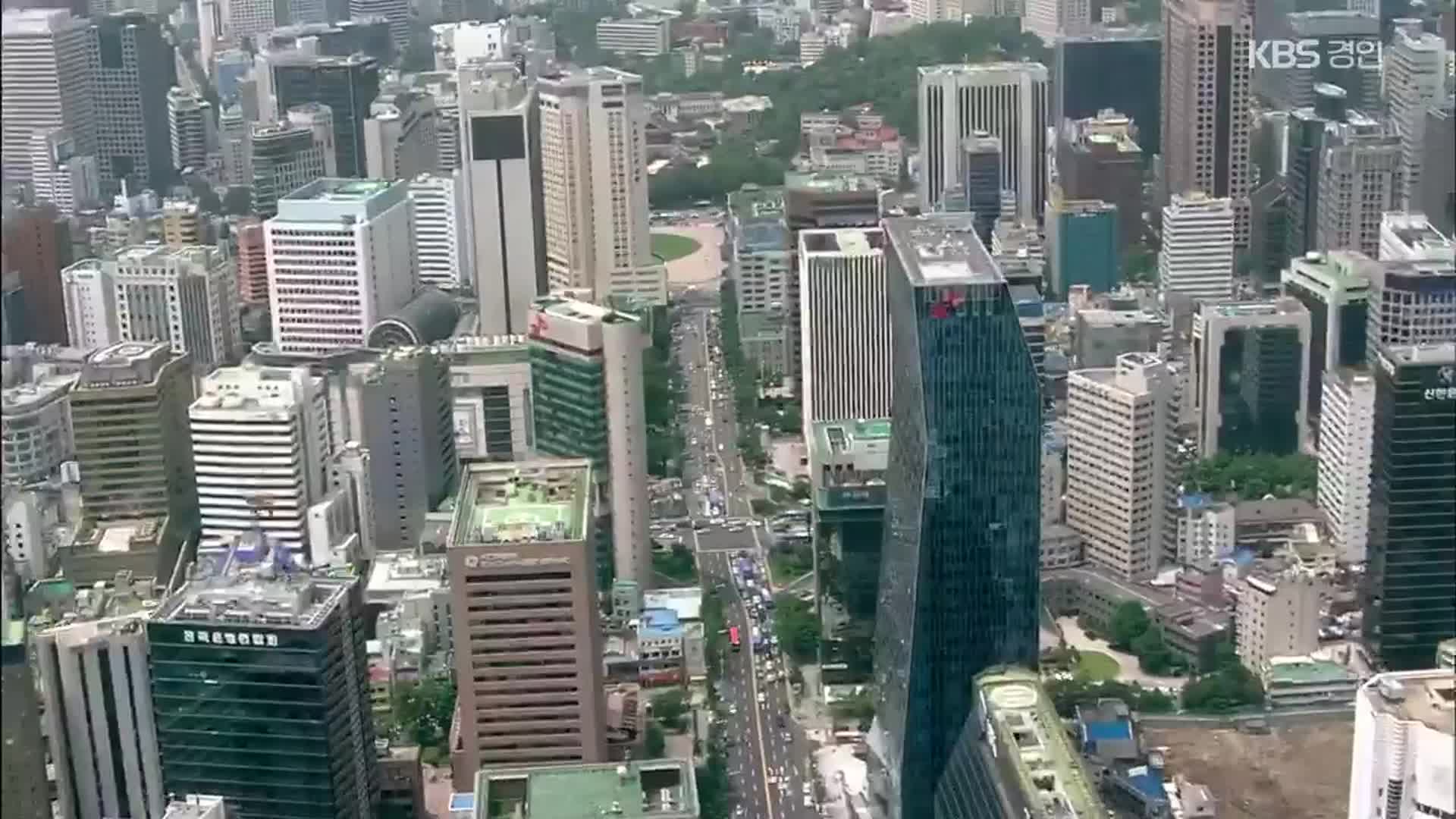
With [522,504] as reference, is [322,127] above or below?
above

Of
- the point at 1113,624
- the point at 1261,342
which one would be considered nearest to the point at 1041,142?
the point at 1261,342

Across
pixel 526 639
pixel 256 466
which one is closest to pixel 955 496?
pixel 526 639

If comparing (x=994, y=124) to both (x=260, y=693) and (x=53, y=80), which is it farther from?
(x=260, y=693)

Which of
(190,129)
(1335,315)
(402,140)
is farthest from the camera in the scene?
(190,129)

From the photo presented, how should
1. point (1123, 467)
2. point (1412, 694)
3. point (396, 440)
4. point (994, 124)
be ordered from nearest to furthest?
point (1412, 694) < point (1123, 467) < point (396, 440) < point (994, 124)

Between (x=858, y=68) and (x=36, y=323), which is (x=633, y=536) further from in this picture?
(x=858, y=68)

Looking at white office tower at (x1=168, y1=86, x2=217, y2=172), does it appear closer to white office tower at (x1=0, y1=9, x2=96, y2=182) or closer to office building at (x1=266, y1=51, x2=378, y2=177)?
office building at (x1=266, y1=51, x2=378, y2=177)
